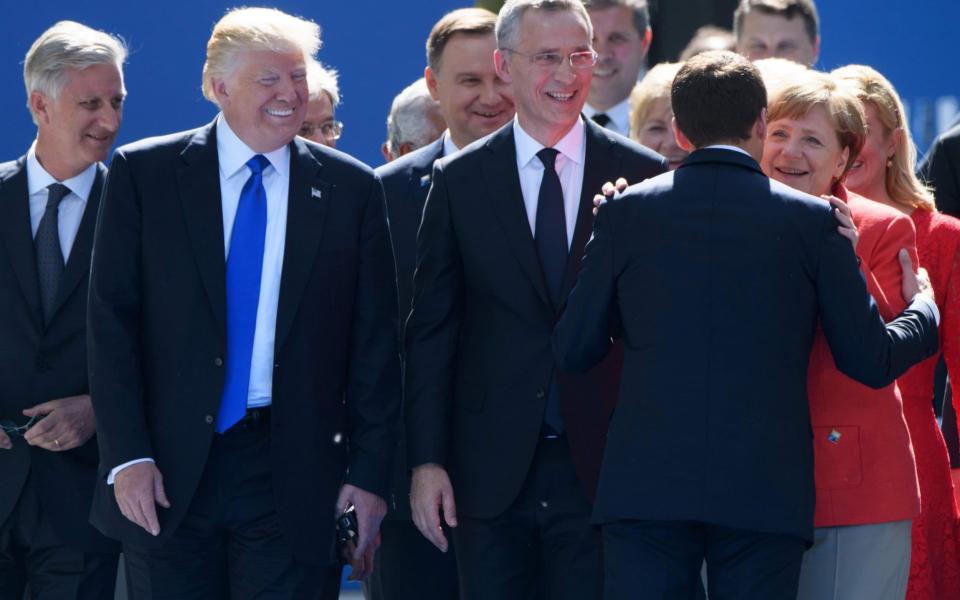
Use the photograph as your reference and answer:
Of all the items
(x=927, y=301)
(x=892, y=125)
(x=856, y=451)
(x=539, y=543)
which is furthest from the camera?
(x=892, y=125)

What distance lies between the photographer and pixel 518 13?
4215 mm

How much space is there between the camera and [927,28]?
21.6ft

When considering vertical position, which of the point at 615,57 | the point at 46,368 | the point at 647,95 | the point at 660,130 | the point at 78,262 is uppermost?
the point at 615,57

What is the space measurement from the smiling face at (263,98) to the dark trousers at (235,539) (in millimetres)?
730

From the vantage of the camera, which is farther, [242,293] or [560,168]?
[560,168]

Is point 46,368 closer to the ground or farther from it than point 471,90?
closer to the ground

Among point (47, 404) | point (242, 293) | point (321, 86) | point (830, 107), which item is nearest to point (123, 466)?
point (242, 293)

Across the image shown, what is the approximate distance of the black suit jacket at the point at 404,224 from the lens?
4648 mm

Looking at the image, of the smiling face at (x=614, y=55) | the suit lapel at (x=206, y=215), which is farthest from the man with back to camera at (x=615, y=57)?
the suit lapel at (x=206, y=215)

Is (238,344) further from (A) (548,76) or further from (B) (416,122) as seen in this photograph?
(B) (416,122)

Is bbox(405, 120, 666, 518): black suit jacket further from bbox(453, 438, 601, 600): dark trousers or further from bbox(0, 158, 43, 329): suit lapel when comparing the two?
bbox(0, 158, 43, 329): suit lapel

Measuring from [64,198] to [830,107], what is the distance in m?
2.24

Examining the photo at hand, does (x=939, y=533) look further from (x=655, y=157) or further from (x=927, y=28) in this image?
(x=927, y=28)

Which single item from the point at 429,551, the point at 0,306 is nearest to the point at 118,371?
the point at 0,306
